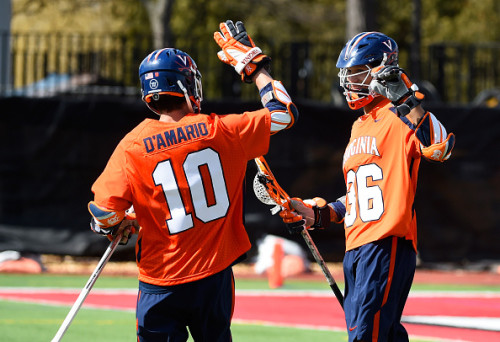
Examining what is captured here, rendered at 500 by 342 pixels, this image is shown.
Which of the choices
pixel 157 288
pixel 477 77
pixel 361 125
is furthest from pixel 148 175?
pixel 477 77

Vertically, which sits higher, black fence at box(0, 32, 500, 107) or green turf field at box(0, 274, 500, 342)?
black fence at box(0, 32, 500, 107)

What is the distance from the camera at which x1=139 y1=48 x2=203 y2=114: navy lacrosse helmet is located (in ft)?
15.6

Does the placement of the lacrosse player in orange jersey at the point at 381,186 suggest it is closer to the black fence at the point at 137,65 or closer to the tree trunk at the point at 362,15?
the black fence at the point at 137,65

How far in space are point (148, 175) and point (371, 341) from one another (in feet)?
5.49

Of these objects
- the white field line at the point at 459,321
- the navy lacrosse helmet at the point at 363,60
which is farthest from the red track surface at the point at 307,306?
the navy lacrosse helmet at the point at 363,60

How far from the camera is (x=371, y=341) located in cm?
518

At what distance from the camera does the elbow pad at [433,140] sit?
4.94 metres

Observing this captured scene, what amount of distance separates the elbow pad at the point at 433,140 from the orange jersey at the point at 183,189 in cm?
96

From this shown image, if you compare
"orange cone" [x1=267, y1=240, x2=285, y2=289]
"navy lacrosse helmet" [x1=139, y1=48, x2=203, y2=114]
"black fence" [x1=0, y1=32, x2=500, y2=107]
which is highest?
"navy lacrosse helmet" [x1=139, y1=48, x2=203, y2=114]

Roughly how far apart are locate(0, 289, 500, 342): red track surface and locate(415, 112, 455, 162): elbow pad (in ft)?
10.9

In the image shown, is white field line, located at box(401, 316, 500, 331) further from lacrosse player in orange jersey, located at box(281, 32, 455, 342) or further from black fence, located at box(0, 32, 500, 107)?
black fence, located at box(0, 32, 500, 107)

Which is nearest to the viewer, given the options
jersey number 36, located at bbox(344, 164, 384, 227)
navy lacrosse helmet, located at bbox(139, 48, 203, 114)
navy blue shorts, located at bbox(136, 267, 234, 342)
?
navy blue shorts, located at bbox(136, 267, 234, 342)

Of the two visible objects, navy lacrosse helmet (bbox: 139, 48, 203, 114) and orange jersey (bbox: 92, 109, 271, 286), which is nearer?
orange jersey (bbox: 92, 109, 271, 286)

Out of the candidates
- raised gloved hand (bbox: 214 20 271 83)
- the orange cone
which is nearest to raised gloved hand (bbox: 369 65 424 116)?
raised gloved hand (bbox: 214 20 271 83)
